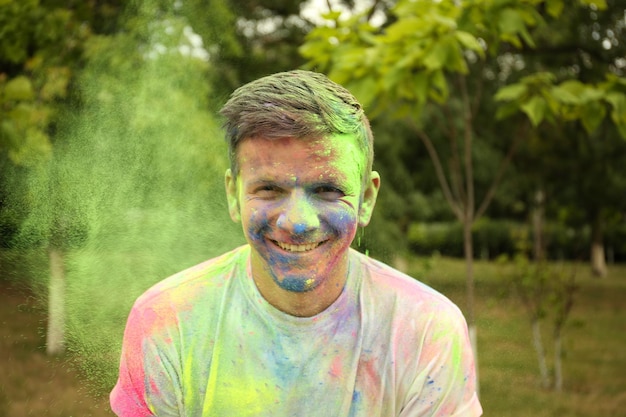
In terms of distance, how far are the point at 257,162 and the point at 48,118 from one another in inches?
80.9

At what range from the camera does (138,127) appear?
2828 mm

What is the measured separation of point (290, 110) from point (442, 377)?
2.18ft

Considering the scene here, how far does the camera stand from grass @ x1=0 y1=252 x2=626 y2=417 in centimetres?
286

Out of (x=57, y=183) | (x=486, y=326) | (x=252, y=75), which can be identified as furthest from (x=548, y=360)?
(x=57, y=183)

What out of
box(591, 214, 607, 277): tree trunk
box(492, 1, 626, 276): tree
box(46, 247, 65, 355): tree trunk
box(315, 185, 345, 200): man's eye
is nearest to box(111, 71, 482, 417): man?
box(315, 185, 345, 200): man's eye

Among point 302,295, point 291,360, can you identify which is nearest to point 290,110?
point 302,295

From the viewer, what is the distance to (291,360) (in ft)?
5.51

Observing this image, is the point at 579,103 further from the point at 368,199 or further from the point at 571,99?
the point at 368,199


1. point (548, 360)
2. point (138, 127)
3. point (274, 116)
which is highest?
point (274, 116)

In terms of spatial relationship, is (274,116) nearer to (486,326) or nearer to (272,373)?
(272,373)

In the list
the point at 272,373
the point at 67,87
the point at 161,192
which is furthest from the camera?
the point at 67,87


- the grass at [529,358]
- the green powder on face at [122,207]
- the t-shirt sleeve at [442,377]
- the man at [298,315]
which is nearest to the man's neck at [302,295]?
the man at [298,315]

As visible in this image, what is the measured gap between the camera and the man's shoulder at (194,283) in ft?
5.73

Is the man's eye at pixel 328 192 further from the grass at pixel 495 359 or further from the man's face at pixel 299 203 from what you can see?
the grass at pixel 495 359
